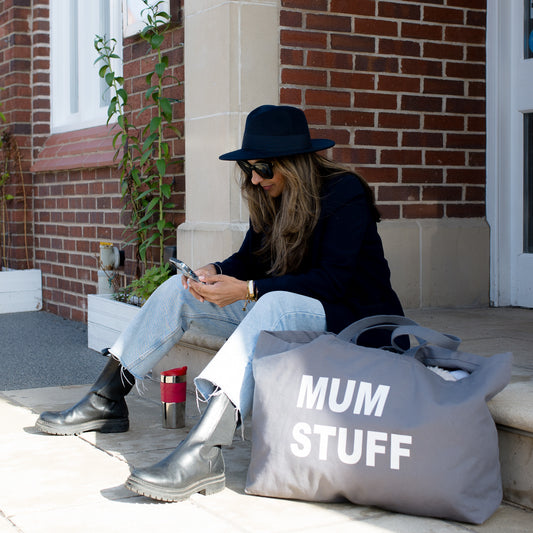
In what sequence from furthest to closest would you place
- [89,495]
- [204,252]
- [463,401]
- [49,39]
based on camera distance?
1. [49,39]
2. [204,252]
3. [89,495]
4. [463,401]

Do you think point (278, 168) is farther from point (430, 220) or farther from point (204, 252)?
point (430, 220)

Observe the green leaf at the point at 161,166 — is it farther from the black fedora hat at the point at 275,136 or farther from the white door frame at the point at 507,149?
the black fedora hat at the point at 275,136

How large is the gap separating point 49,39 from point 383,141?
11.3 feet

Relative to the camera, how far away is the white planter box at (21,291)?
694cm

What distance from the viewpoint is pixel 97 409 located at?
128 inches

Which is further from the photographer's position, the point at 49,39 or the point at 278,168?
the point at 49,39

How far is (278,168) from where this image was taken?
297 cm

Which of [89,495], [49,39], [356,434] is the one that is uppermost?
[49,39]

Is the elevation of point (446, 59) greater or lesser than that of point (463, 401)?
greater

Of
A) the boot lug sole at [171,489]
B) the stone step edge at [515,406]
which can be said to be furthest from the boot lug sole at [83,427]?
the stone step edge at [515,406]

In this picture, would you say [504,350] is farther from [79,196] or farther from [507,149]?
[79,196]

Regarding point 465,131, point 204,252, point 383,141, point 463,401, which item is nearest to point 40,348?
point 204,252

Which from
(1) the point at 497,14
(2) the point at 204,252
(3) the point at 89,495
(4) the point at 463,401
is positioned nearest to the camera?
(4) the point at 463,401

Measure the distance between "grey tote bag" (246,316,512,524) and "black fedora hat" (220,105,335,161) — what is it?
2.32ft
